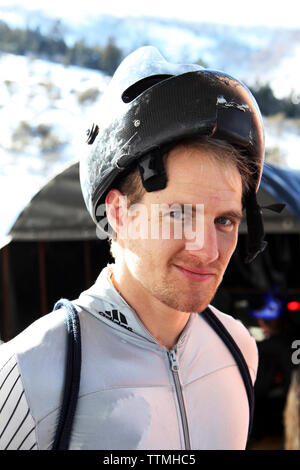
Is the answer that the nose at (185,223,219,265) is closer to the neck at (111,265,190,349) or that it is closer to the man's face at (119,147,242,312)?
the man's face at (119,147,242,312)

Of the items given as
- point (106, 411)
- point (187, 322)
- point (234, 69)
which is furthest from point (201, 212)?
point (234, 69)

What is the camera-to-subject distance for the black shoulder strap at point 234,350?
5.14ft

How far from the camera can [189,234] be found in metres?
1.31

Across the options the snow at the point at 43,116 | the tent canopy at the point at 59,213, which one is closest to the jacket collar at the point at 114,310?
the tent canopy at the point at 59,213

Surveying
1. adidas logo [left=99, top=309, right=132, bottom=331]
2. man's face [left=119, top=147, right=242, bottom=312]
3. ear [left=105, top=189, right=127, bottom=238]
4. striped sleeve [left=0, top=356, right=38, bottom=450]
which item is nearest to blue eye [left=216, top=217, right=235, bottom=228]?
man's face [left=119, top=147, right=242, bottom=312]

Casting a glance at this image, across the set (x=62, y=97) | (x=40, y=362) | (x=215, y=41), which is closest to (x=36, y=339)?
(x=40, y=362)

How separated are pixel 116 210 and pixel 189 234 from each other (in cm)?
26

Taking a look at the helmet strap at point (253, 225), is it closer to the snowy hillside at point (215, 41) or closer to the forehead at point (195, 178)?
the forehead at point (195, 178)

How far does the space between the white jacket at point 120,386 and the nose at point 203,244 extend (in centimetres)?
27

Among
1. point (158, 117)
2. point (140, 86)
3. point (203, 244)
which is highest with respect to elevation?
point (140, 86)

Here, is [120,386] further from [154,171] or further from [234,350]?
[154,171]

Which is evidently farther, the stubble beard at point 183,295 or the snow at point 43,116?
the snow at point 43,116
